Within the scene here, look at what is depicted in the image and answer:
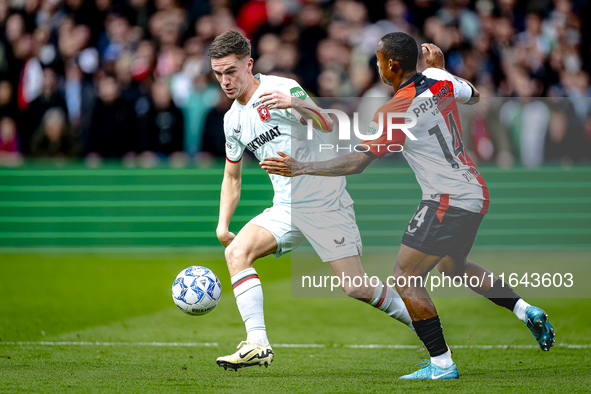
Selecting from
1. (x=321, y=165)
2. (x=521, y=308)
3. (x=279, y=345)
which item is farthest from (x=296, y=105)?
(x=279, y=345)

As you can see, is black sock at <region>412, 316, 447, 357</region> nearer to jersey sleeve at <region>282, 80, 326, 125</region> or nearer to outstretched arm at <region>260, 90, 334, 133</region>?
outstretched arm at <region>260, 90, 334, 133</region>

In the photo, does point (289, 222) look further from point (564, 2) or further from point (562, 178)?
point (564, 2)

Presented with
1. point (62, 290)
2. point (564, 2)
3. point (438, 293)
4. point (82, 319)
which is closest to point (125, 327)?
point (82, 319)

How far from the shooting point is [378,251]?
42.8 feet

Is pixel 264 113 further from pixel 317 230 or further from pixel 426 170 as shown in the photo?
pixel 426 170

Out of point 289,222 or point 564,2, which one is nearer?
point 289,222

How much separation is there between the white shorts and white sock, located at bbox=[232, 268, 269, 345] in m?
0.37

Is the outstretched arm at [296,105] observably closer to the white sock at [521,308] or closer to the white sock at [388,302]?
the white sock at [388,302]

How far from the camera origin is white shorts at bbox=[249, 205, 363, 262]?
5.99 m

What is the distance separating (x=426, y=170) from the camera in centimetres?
566

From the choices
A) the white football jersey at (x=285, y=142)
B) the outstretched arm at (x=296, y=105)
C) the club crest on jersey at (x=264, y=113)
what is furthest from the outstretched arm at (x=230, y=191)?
the outstretched arm at (x=296, y=105)

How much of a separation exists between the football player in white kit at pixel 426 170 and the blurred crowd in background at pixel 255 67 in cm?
662

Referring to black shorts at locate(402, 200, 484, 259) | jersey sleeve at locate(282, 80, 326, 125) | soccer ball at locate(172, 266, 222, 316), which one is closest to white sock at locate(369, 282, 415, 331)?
black shorts at locate(402, 200, 484, 259)

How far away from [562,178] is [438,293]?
450cm
